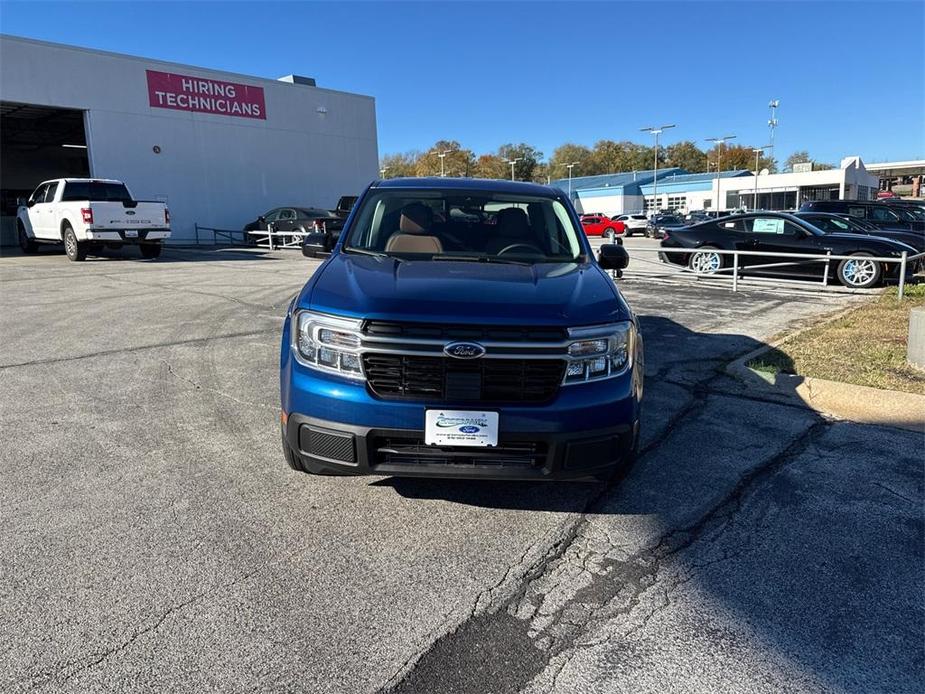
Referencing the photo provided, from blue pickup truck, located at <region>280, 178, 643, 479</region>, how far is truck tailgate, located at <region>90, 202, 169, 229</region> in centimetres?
1522

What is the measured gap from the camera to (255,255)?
20906 mm

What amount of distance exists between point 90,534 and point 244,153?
27455 millimetres

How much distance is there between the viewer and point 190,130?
26.0 m

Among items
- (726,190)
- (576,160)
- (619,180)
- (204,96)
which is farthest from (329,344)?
(576,160)

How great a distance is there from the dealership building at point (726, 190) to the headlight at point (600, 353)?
220 feet

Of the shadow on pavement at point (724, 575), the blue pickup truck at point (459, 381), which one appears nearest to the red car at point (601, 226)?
the shadow on pavement at point (724, 575)

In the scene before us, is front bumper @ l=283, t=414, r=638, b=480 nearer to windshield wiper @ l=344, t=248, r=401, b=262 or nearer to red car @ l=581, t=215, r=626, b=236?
windshield wiper @ l=344, t=248, r=401, b=262

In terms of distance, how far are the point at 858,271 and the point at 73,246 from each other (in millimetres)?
18398

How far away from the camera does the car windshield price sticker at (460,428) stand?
3.03 metres

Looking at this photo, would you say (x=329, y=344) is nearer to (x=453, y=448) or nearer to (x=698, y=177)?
(x=453, y=448)

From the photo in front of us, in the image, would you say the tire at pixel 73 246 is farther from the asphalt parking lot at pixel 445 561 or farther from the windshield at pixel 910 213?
the windshield at pixel 910 213

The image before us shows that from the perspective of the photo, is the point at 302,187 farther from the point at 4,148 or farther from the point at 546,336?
the point at 546,336

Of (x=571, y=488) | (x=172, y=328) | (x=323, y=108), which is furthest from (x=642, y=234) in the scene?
(x=571, y=488)

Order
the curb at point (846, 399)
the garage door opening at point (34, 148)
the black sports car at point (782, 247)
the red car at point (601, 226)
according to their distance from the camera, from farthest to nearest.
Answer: the red car at point (601, 226) → the garage door opening at point (34, 148) → the black sports car at point (782, 247) → the curb at point (846, 399)
